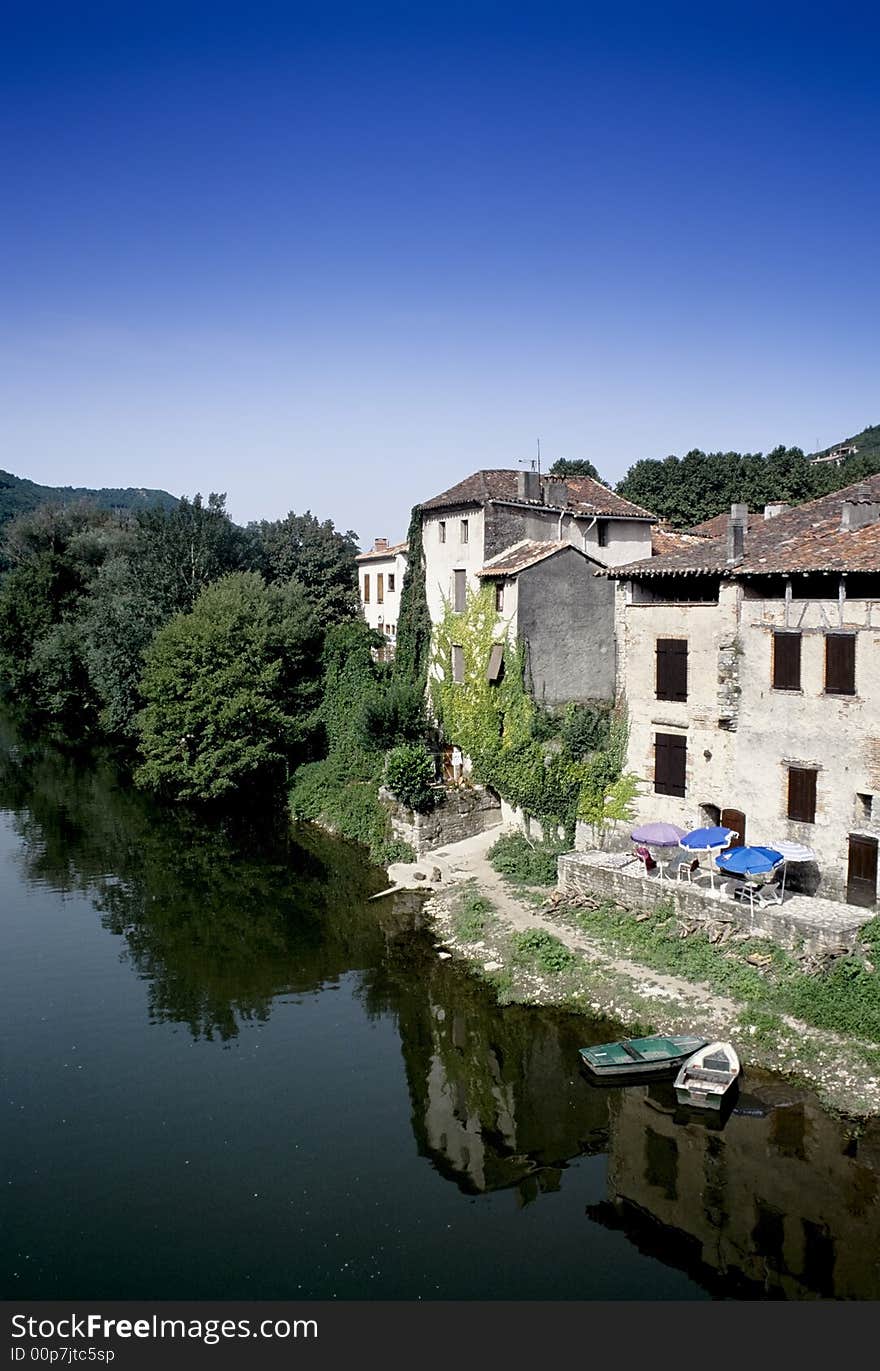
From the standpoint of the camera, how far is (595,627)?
34031 mm

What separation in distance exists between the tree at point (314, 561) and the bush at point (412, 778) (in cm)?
2085

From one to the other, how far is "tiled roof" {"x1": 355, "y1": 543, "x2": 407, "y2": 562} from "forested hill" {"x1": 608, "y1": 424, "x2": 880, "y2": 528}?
20377mm

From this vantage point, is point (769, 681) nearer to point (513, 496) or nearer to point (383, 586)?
point (513, 496)

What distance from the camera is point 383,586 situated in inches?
2007

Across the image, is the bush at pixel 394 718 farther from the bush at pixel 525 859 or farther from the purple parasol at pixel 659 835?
the purple parasol at pixel 659 835

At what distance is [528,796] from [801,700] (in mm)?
10059

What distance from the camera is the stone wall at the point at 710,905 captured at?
21.6 metres

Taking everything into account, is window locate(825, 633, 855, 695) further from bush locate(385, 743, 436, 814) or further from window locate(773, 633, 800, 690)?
bush locate(385, 743, 436, 814)

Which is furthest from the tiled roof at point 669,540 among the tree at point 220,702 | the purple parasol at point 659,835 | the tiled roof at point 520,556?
the tree at point 220,702

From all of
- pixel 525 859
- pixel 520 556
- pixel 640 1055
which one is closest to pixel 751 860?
pixel 640 1055

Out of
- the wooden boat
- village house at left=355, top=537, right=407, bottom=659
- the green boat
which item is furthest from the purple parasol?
village house at left=355, top=537, right=407, bottom=659

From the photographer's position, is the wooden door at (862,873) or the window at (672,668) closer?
the wooden door at (862,873)

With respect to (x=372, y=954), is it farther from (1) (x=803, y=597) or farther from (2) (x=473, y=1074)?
(1) (x=803, y=597)

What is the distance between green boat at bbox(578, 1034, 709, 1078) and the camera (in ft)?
63.2
